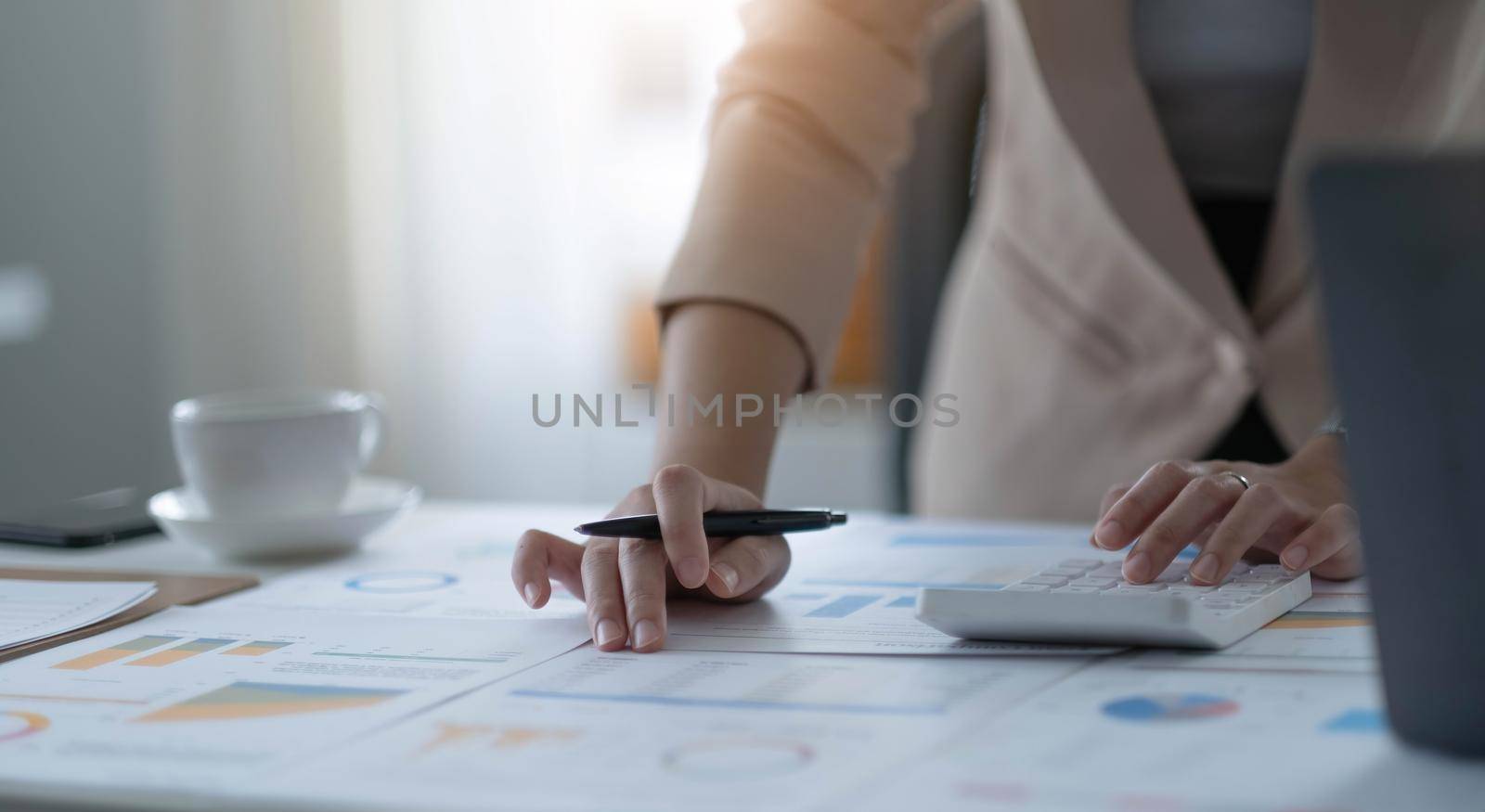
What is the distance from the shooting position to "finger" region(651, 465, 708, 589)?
0.72 meters

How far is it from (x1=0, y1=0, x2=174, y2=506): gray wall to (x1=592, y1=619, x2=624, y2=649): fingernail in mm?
2090

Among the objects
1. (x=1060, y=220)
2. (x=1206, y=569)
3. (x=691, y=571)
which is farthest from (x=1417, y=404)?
(x=1060, y=220)

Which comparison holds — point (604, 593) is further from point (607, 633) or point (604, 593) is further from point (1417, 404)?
point (1417, 404)

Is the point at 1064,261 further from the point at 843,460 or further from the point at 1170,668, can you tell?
the point at 843,460

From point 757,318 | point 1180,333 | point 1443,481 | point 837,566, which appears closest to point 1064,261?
point 1180,333

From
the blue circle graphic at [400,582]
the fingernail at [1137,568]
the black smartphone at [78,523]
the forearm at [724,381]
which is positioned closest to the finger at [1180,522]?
the fingernail at [1137,568]

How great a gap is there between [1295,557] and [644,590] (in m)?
0.33

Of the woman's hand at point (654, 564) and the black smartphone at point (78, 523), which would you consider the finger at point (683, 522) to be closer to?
the woman's hand at point (654, 564)

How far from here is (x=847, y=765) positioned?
47cm

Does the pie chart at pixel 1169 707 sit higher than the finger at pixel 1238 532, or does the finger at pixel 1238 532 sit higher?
the finger at pixel 1238 532

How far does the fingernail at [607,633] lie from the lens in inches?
26.2

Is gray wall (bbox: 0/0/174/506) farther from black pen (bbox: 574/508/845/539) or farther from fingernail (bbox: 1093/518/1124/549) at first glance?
fingernail (bbox: 1093/518/1124/549)

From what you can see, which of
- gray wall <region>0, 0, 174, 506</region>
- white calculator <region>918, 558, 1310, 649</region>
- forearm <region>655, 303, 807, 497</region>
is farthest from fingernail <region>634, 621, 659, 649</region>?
gray wall <region>0, 0, 174, 506</region>

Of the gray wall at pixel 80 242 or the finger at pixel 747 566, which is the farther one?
the gray wall at pixel 80 242
